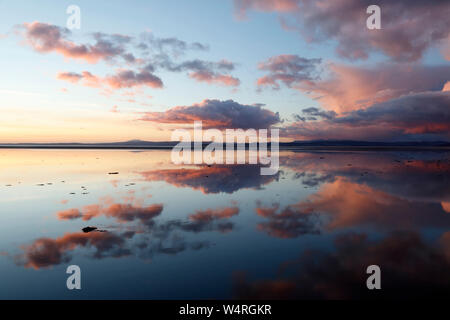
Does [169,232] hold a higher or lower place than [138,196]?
lower

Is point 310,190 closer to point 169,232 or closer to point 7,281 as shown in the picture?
point 169,232

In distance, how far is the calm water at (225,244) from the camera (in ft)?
19.6

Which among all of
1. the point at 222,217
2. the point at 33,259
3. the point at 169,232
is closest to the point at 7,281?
the point at 33,259

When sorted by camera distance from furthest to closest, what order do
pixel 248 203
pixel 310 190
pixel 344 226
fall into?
1. pixel 310 190
2. pixel 248 203
3. pixel 344 226

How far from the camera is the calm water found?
597 cm

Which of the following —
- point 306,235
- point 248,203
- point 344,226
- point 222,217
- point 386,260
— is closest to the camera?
point 386,260

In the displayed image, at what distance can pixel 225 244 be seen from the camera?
8273 mm

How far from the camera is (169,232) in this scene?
30.3 feet

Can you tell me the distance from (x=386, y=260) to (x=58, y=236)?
398 inches

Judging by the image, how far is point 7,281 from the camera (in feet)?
20.8
